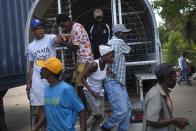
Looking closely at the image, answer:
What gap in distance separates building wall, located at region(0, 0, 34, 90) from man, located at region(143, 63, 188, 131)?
4.88m

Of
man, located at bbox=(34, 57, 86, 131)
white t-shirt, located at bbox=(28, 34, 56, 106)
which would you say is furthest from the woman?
man, located at bbox=(34, 57, 86, 131)

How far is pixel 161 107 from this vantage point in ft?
12.8

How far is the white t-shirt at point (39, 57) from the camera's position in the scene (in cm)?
623

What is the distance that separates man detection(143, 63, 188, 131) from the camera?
12.7ft

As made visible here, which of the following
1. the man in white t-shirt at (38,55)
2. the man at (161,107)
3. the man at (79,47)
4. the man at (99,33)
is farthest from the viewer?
the man at (99,33)

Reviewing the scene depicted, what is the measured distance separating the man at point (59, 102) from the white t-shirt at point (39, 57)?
178 centimetres

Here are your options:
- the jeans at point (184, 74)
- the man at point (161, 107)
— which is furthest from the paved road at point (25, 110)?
the man at point (161, 107)

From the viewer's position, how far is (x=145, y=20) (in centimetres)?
801

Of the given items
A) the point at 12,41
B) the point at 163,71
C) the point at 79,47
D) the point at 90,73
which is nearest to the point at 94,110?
the point at 90,73

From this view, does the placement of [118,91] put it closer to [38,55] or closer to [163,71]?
[38,55]

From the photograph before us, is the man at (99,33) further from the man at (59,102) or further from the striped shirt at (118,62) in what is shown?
the man at (59,102)

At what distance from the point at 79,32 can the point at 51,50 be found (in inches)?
21.4

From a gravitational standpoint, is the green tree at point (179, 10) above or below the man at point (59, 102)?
above

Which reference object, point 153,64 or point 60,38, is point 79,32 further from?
point 153,64
